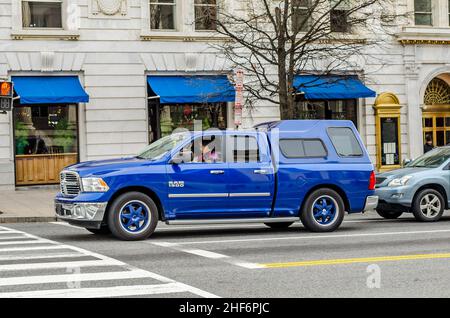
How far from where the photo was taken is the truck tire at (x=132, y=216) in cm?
1240

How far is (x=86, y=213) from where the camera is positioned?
12359 mm

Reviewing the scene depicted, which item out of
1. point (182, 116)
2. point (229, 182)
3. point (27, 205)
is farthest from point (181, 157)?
point (182, 116)

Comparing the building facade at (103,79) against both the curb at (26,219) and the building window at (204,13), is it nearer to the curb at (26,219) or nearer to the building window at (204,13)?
the building window at (204,13)

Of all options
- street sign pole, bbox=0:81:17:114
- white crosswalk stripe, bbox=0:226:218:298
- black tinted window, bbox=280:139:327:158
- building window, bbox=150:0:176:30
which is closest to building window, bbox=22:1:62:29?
building window, bbox=150:0:176:30

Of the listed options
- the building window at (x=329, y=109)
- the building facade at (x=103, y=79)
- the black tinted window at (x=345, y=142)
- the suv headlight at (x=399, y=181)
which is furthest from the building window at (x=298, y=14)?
the black tinted window at (x=345, y=142)

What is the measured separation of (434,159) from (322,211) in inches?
174

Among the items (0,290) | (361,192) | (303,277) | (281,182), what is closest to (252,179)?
(281,182)

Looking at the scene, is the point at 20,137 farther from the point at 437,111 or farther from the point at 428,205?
the point at 437,111

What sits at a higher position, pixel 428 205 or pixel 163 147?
pixel 163 147

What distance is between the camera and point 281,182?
13438 mm

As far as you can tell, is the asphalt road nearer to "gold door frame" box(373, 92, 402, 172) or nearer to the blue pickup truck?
the blue pickup truck

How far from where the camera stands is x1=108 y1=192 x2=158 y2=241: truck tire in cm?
1240
